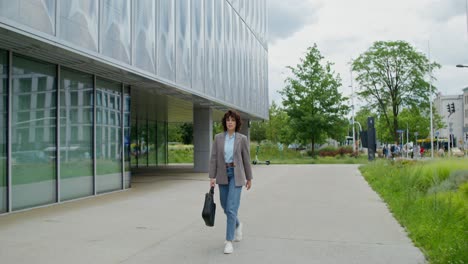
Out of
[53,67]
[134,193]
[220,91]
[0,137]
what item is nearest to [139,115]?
[220,91]

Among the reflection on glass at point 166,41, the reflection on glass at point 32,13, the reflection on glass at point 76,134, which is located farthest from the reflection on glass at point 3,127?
the reflection on glass at point 166,41

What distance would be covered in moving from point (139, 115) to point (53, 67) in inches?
711

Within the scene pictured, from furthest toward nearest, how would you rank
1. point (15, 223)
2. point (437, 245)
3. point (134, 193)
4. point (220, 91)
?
point (220, 91)
point (134, 193)
point (15, 223)
point (437, 245)

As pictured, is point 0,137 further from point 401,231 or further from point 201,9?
point 201,9

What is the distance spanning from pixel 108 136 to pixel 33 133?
10.9 ft

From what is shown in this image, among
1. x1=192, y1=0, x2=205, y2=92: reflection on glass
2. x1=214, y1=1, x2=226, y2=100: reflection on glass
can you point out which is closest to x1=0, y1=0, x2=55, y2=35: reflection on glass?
x1=192, y1=0, x2=205, y2=92: reflection on glass

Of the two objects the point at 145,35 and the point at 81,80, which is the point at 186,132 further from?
the point at 81,80

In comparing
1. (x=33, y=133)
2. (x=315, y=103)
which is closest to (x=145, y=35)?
(x=33, y=133)

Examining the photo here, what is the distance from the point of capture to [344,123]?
3828cm

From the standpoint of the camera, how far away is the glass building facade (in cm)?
909

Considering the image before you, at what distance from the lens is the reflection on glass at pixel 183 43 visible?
1552 cm

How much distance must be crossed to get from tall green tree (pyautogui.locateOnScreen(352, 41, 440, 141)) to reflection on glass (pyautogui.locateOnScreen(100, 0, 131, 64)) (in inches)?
1411

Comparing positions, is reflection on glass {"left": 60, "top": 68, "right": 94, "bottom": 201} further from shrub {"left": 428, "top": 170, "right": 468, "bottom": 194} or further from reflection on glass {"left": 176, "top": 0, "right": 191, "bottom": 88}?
shrub {"left": 428, "top": 170, "right": 468, "bottom": 194}

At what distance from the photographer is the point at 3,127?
9.27 m
